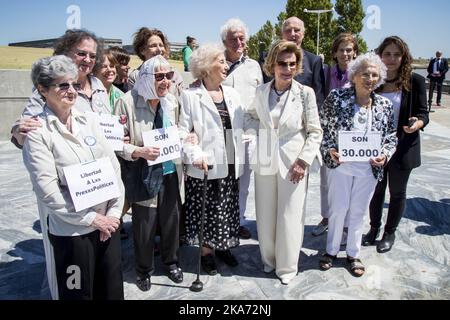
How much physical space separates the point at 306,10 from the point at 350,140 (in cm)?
2809

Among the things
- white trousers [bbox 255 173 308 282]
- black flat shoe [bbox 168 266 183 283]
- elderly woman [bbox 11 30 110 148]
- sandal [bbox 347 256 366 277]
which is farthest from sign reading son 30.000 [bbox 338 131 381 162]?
elderly woman [bbox 11 30 110 148]

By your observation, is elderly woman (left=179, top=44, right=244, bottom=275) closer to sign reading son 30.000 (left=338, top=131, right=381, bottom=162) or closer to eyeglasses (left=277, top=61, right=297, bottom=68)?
eyeglasses (left=277, top=61, right=297, bottom=68)

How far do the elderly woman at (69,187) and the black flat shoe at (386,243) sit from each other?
2695 millimetres

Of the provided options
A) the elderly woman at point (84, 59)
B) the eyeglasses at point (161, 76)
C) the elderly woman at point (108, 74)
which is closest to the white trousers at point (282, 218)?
the eyeglasses at point (161, 76)

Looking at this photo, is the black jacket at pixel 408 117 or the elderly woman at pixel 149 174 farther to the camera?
the black jacket at pixel 408 117

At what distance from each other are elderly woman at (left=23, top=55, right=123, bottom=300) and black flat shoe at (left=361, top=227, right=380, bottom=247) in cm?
271

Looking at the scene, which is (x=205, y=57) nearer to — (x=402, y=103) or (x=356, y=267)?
(x=402, y=103)

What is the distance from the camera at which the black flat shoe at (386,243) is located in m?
3.85

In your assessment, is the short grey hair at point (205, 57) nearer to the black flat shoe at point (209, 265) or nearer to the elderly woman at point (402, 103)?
the elderly woman at point (402, 103)

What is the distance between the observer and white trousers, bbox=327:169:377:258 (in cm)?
337

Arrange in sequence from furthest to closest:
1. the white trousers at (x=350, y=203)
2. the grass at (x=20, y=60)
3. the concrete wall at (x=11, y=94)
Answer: the grass at (x=20, y=60), the concrete wall at (x=11, y=94), the white trousers at (x=350, y=203)

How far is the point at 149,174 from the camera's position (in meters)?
3.06

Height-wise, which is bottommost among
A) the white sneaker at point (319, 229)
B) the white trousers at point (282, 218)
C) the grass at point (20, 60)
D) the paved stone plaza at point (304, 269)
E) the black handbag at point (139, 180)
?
the paved stone plaza at point (304, 269)
